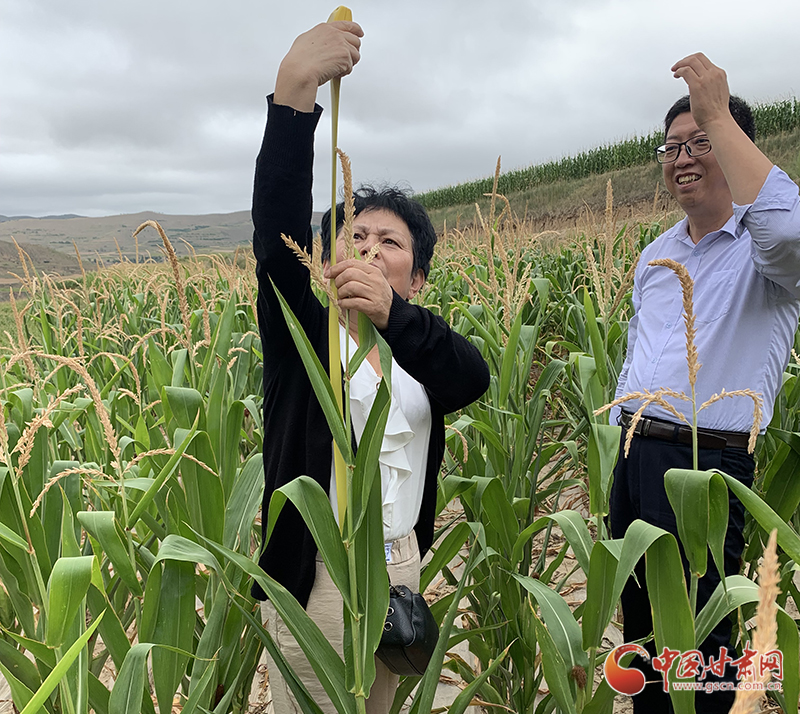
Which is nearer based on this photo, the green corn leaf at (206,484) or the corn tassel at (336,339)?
the corn tassel at (336,339)

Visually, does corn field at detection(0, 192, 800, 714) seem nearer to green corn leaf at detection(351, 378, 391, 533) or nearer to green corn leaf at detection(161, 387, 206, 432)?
green corn leaf at detection(161, 387, 206, 432)

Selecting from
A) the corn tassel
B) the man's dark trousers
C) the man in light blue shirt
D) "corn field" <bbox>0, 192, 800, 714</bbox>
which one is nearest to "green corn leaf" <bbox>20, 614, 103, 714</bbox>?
"corn field" <bbox>0, 192, 800, 714</bbox>

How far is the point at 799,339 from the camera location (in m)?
2.46

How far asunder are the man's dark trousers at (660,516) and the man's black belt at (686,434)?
15 mm

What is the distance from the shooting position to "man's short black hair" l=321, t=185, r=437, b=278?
4.63ft

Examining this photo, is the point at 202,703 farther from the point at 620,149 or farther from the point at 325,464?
the point at 620,149

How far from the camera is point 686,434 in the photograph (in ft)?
4.91

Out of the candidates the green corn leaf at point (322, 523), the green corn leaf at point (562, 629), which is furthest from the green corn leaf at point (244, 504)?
the green corn leaf at point (562, 629)

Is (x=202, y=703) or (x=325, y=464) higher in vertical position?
(x=325, y=464)

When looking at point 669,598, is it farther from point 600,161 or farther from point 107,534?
point 600,161

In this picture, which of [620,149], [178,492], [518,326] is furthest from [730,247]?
[620,149]

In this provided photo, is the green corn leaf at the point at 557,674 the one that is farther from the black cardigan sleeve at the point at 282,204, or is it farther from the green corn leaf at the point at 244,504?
the black cardigan sleeve at the point at 282,204

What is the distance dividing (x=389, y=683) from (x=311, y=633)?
0.48 metres

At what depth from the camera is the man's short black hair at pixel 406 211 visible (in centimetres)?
141
